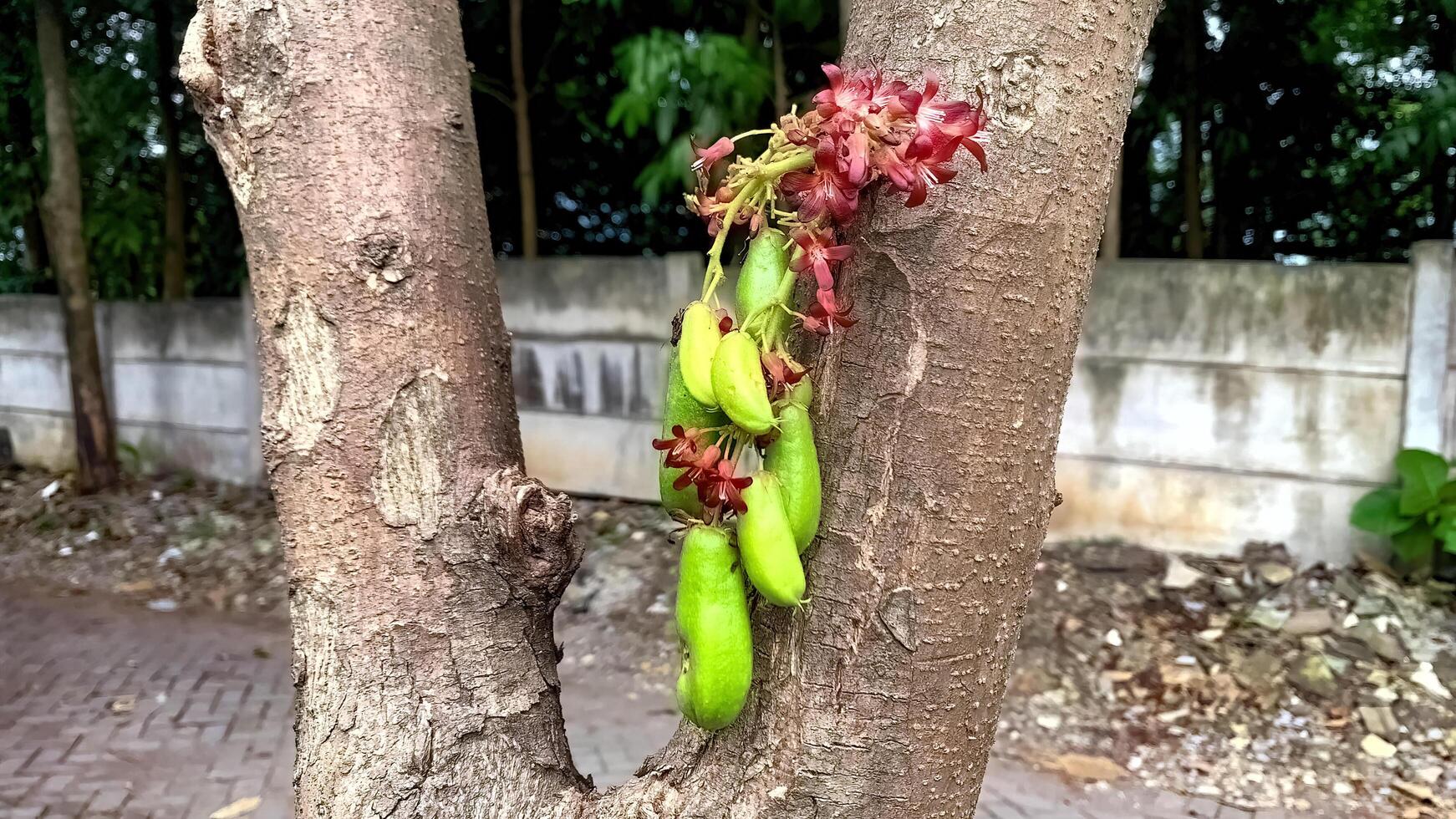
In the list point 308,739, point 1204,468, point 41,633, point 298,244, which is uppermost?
point 298,244

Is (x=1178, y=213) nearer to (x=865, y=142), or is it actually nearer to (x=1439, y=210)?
(x=1439, y=210)

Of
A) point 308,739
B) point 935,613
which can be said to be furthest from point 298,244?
point 935,613

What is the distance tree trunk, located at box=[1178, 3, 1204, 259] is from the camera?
5.50m

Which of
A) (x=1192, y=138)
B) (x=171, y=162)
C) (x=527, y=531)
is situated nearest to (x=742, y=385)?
(x=527, y=531)

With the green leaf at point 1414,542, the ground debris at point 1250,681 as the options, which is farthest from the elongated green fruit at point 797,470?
the green leaf at point 1414,542

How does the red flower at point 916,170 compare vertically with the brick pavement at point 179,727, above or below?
above

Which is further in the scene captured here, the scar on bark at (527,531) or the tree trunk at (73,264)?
the tree trunk at (73,264)

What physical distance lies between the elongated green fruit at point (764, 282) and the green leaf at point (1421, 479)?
395 centimetres

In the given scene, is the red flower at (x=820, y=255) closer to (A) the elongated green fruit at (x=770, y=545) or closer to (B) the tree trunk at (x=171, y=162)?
(A) the elongated green fruit at (x=770, y=545)

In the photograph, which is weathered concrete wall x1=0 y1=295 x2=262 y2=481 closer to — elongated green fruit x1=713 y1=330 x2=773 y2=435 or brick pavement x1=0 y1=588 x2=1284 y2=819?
brick pavement x1=0 y1=588 x2=1284 y2=819

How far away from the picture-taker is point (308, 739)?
108 cm

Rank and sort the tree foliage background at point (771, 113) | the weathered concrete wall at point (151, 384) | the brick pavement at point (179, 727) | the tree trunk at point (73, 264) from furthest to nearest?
the weathered concrete wall at point (151, 384), the tree trunk at point (73, 264), the tree foliage background at point (771, 113), the brick pavement at point (179, 727)

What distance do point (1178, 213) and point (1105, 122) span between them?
20.1 ft

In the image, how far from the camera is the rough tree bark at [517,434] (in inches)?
32.6
